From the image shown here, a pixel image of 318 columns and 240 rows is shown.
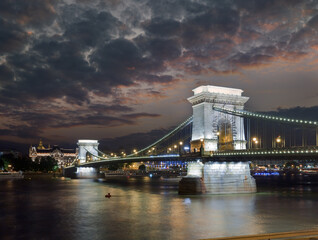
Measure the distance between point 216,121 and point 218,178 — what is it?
8.11 meters

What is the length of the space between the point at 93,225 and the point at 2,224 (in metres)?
7.63

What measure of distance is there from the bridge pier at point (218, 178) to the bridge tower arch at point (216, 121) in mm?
3356

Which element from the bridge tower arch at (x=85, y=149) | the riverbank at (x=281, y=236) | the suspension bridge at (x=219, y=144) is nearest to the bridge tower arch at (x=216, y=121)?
the suspension bridge at (x=219, y=144)

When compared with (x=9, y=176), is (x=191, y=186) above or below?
above

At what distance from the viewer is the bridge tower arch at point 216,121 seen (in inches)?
2053

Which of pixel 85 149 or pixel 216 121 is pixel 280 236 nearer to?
pixel 216 121

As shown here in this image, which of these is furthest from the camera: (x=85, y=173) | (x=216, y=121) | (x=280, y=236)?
(x=85, y=173)

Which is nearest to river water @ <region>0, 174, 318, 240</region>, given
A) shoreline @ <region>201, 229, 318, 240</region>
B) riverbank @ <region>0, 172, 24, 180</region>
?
shoreline @ <region>201, 229, 318, 240</region>

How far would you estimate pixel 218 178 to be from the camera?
49.5m

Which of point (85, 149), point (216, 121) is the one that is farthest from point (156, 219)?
point (85, 149)

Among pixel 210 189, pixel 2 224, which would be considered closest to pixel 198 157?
pixel 210 189

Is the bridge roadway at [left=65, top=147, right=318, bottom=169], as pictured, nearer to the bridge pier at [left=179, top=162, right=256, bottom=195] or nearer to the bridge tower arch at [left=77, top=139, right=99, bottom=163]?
the bridge pier at [left=179, top=162, right=256, bottom=195]

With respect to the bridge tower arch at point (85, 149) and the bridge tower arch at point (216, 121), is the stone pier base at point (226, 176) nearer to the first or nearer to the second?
the bridge tower arch at point (216, 121)

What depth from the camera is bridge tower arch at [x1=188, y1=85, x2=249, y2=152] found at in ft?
171
